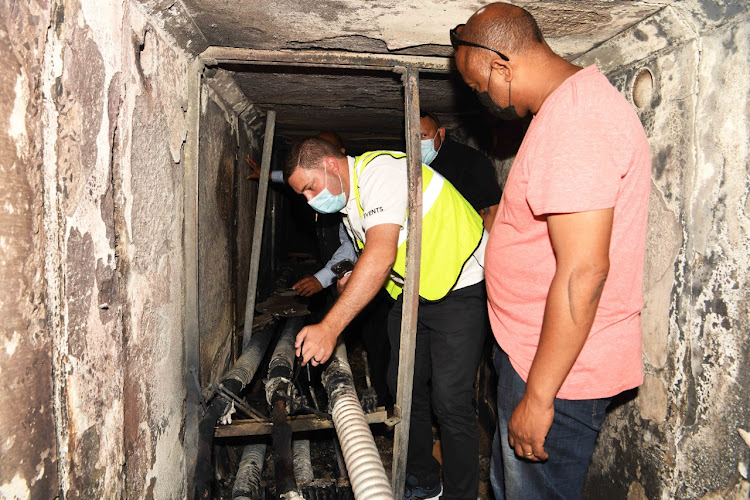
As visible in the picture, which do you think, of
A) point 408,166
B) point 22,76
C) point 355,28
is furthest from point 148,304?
point 355,28

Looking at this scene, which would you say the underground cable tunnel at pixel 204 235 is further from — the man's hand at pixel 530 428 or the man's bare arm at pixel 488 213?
the man's bare arm at pixel 488 213

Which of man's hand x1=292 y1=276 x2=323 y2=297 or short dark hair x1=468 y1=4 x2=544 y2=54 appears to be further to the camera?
man's hand x1=292 y1=276 x2=323 y2=297

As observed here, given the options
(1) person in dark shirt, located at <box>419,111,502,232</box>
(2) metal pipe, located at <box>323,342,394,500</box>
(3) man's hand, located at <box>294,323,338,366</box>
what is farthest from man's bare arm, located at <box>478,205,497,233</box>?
(3) man's hand, located at <box>294,323,338,366</box>

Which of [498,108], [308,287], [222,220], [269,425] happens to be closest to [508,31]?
[498,108]

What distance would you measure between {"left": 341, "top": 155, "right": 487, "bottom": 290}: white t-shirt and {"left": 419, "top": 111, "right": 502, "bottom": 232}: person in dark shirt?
0.76 meters

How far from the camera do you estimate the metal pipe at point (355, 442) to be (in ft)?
5.38

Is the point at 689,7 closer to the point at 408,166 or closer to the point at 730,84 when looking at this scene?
the point at 730,84

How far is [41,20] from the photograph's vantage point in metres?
1.05

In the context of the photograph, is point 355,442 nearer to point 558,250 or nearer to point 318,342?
point 318,342

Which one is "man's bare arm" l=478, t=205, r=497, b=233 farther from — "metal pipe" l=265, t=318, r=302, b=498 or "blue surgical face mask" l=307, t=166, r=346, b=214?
"metal pipe" l=265, t=318, r=302, b=498

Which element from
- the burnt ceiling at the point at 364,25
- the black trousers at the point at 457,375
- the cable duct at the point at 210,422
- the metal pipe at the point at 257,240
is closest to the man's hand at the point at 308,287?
the metal pipe at the point at 257,240

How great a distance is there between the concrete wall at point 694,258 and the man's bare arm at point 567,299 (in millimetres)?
572

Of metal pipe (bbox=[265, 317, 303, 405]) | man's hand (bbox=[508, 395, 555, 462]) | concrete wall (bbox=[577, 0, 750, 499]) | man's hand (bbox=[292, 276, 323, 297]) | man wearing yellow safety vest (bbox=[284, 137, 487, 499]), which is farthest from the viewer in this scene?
man's hand (bbox=[292, 276, 323, 297])

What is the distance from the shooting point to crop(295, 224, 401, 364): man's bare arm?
6.27ft
